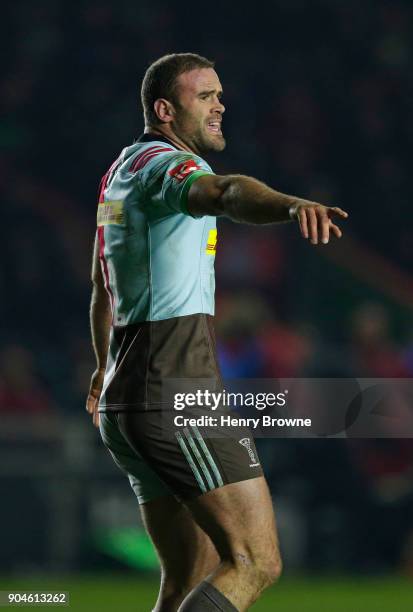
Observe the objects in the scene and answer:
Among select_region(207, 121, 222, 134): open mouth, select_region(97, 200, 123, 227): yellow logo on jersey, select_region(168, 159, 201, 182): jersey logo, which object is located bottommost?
select_region(97, 200, 123, 227): yellow logo on jersey

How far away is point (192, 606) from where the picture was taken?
3785 mm

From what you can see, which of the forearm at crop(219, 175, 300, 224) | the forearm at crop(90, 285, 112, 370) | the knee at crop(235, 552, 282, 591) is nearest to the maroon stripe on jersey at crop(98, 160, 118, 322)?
the forearm at crop(90, 285, 112, 370)

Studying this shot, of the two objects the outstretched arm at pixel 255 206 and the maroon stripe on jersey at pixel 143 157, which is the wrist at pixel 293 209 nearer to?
the outstretched arm at pixel 255 206

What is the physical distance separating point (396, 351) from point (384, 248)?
2837 millimetres

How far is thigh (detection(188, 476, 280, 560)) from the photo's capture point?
384 cm

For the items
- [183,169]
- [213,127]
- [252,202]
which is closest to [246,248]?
[213,127]

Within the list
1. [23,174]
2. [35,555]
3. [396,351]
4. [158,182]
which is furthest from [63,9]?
[158,182]

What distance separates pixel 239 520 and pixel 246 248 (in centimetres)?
801

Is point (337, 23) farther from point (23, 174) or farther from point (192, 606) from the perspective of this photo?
point (192, 606)

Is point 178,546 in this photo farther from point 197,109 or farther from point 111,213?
point 197,109

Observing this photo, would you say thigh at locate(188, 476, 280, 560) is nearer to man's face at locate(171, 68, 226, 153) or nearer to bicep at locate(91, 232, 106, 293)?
bicep at locate(91, 232, 106, 293)

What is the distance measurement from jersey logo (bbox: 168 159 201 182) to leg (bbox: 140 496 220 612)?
1.21 metres

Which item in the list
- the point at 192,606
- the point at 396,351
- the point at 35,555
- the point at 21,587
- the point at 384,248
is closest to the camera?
the point at 192,606

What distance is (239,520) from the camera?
12.6 ft
